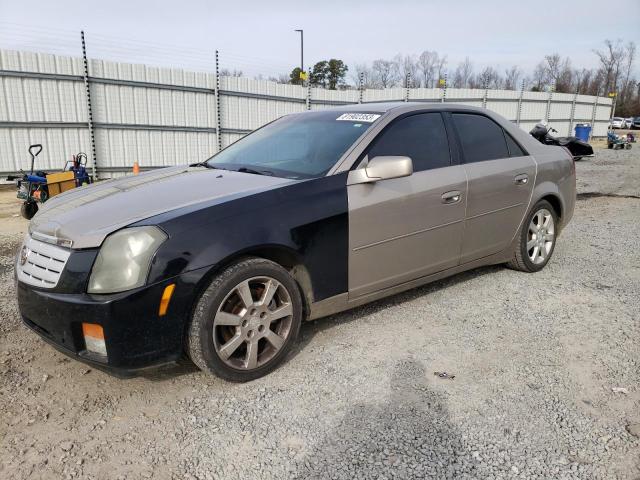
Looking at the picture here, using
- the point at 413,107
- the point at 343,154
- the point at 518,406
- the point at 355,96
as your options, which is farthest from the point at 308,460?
the point at 355,96

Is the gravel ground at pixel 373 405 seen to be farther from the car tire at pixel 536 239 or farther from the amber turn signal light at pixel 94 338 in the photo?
the car tire at pixel 536 239

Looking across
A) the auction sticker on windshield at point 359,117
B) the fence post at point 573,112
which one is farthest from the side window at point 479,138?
the fence post at point 573,112

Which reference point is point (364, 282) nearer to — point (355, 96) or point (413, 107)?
point (413, 107)

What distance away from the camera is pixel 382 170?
3.24 meters

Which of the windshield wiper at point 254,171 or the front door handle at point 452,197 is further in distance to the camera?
the front door handle at point 452,197

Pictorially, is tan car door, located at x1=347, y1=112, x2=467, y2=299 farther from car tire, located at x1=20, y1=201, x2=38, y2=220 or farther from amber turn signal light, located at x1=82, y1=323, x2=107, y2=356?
car tire, located at x1=20, y1=201, x2=38, y2=220

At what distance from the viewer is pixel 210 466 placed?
2.24 metres

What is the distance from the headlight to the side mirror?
1350 mm

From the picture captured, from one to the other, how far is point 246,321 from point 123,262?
760 millimetres

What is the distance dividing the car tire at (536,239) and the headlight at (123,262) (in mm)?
3481

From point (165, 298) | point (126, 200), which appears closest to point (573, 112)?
point (126, 200)

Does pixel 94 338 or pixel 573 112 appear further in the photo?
pixel 573 112

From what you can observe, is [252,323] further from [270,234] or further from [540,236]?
[540,236]

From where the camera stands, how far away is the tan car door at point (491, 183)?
407 cm
